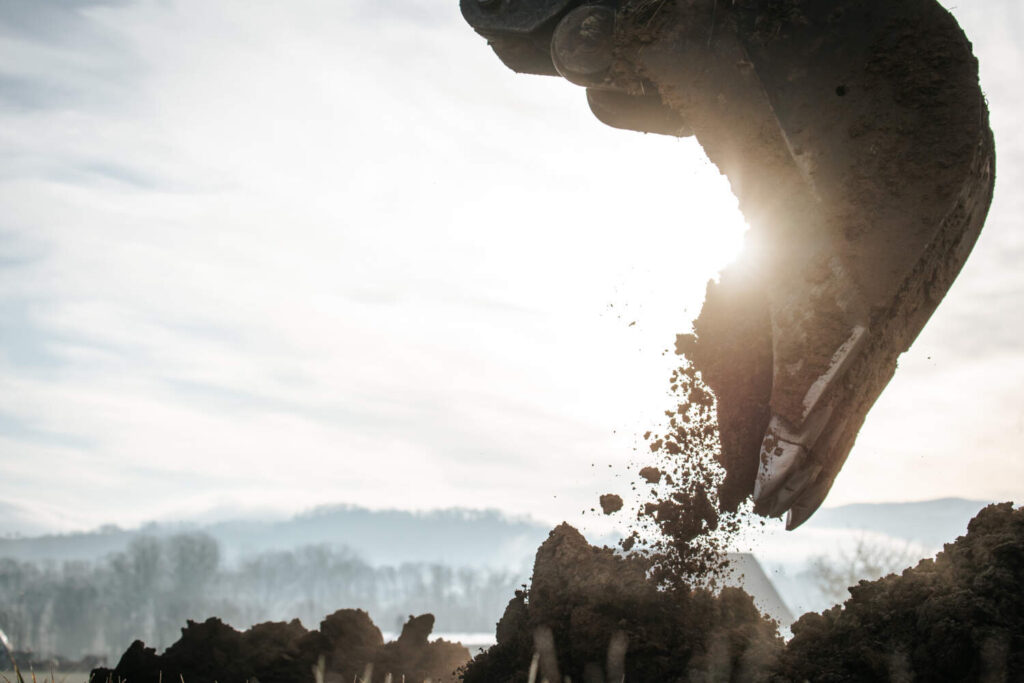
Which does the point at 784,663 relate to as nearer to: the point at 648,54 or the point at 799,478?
the point at 799,478

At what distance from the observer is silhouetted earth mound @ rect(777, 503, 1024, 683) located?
3.23 meters

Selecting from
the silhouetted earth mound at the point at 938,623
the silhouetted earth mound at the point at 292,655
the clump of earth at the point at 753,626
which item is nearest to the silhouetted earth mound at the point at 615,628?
the clump of earth at the point at 753,626

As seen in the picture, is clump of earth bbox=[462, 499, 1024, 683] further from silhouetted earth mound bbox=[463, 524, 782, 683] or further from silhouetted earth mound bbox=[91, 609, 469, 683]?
silhouetted earth mound bbox=[91, 609, 469, 683]

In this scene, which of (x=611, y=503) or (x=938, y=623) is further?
(x=611, y=503)

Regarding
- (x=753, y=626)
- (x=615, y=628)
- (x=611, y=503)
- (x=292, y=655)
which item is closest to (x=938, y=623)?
(x=753, y=626)

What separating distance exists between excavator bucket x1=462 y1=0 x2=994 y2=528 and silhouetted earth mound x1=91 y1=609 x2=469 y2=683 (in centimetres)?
264

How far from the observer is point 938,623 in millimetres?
3367

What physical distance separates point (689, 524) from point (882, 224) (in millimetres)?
1745

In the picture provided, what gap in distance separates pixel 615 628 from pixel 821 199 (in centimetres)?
220

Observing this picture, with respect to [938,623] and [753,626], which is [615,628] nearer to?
[753,626]

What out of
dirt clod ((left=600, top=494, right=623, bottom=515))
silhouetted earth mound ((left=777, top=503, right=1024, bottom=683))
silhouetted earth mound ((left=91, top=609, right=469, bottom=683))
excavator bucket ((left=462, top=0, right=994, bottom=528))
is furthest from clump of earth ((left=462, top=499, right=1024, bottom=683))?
silhouetted earth mound ((left=91, top=609, right=469, bottom=683))

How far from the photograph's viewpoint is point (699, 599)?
14.3 ft

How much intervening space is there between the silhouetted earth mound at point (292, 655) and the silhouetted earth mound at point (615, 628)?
3.40ft

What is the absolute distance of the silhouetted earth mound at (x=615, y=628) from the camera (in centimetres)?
393
